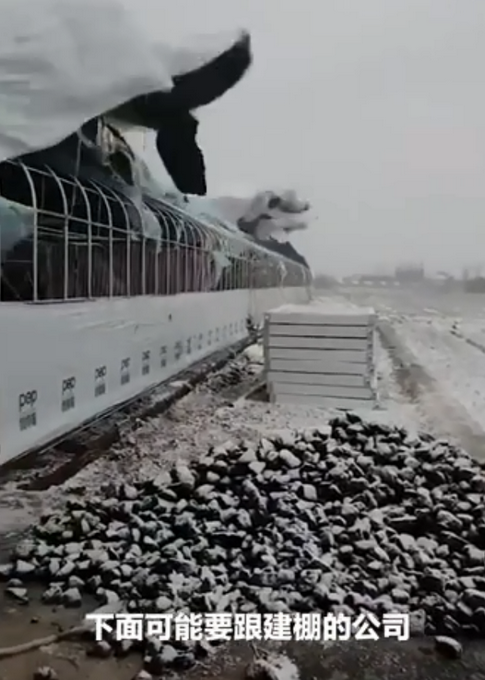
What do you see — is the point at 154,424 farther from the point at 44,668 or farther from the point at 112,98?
→ the point at 112,98

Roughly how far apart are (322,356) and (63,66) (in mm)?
863

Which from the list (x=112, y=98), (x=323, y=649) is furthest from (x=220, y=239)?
(x=323, y=649)

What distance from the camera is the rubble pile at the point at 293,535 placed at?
143 centimetres

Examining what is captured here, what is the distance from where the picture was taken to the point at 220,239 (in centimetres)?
170

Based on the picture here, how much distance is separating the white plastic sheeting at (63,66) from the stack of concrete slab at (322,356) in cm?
63

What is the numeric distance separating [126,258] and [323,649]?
37.2 inches

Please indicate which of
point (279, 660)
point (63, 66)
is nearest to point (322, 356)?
point (279, 660)

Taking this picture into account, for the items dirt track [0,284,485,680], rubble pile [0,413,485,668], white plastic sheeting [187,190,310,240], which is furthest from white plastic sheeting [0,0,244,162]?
dirt track [0,284,485,680]

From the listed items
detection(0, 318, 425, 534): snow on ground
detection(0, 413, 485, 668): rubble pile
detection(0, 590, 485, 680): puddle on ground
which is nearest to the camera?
detection(0, 590, 485, 680): puddle on ground

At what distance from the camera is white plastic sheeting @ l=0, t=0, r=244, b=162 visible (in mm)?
1476

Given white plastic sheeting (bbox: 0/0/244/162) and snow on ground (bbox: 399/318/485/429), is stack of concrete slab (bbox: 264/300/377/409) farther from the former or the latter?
white plastic sheeting (bbox: 0/0/244/162)

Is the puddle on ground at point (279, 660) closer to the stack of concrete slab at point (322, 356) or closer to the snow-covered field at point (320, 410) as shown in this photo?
the snow-covered field at point (320, 410)

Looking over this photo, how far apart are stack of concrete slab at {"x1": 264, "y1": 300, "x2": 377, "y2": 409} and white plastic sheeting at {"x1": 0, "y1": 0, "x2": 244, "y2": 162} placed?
0.63 meters

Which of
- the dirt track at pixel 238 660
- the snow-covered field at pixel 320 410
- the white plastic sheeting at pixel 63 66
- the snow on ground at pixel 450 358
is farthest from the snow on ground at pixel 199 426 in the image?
the white plastic sheeting at pixel 63 66
